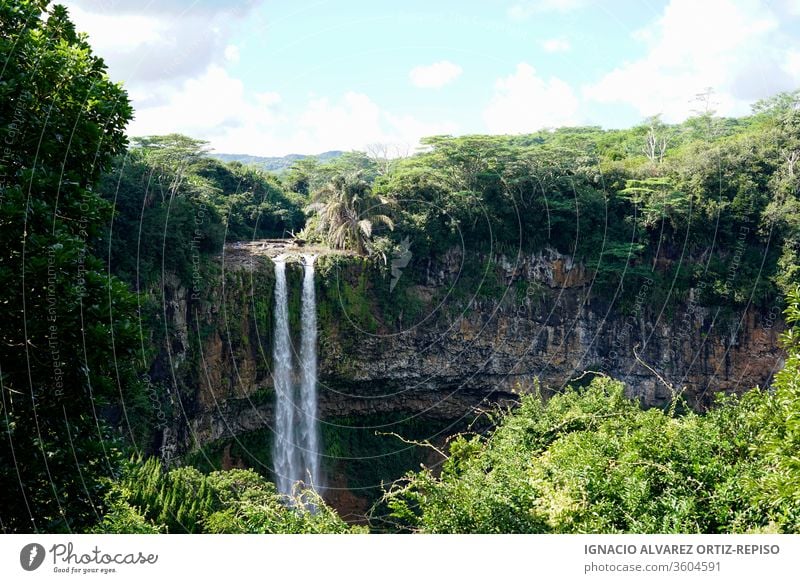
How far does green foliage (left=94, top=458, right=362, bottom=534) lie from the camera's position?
836 cm

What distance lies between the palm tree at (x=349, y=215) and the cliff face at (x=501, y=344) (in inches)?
40.2

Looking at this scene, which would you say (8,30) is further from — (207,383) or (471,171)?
(471,171)

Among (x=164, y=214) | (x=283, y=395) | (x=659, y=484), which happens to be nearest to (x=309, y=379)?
(x=283, y=395)

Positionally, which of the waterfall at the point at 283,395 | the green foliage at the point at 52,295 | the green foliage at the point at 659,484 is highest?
the green foliage at the point at 52,295

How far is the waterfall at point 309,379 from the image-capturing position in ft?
85.1

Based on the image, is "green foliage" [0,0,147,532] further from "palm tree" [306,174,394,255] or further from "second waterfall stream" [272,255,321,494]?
"palm tree" [306,174,394,255]

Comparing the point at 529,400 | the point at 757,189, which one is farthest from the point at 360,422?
the point at 757,189

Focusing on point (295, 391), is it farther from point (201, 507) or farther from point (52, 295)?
point (52, 295)

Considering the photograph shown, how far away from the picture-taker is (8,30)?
25.7 ft

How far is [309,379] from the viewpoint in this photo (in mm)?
26719

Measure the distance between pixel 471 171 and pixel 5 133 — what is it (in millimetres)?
24075
